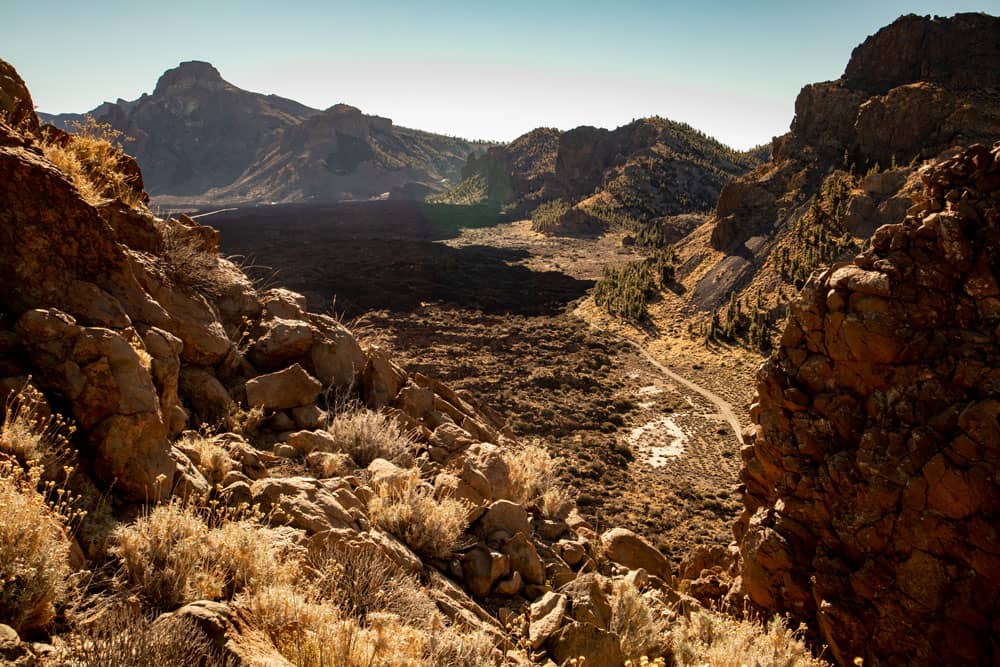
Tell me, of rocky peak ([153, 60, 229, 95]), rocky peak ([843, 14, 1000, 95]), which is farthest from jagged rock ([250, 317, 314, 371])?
rocky peak ([153, 60, 229, 95])

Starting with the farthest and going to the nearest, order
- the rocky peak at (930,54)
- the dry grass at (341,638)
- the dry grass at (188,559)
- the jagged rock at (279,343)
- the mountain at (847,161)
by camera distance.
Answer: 1. the rocky peak at (930,54)
2. the mountain at (847,161)
3. the jagged rock at (279,343)
4. the dry grass at (188,559)
5. the dry grass at (341,638)

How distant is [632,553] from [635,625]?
2394 mm

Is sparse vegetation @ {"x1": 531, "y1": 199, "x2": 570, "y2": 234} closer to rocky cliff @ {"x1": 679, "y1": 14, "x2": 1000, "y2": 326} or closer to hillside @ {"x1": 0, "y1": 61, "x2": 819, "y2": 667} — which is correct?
rocky cliff @ {"x1": 679, "y1": 14, "x2": 1000, "y2": 326}

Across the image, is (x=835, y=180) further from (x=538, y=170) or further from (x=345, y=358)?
(x=538, y=170)

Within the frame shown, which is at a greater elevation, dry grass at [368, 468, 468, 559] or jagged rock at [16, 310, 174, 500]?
jagged rock at [16, 310, 174, 500]

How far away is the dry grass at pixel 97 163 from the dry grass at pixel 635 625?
6.12 m

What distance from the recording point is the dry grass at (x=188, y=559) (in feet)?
9.12

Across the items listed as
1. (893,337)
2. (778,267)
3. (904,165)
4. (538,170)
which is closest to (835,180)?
(904,165)

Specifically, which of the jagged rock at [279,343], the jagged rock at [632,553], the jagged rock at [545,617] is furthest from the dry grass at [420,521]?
the jagged rock at [279,343]

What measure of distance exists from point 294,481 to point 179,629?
1924mm

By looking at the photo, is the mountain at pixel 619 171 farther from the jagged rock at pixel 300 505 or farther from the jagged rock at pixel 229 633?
the jagged rock at pixel 229 633

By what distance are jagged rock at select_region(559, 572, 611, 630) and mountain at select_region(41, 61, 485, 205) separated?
13686 centimetres

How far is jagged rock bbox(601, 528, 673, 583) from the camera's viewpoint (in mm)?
6379

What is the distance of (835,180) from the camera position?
29.8 metres
